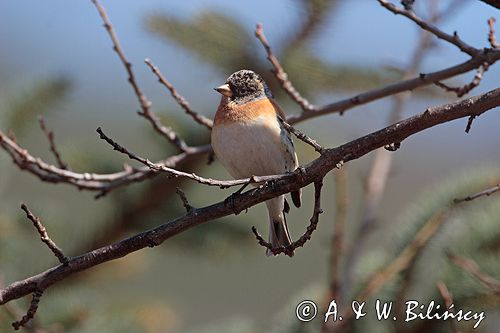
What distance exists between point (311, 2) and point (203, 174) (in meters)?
0.88

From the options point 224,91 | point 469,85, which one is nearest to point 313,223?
point 469,85

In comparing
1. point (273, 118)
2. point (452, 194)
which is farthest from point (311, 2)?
point (452, 194)

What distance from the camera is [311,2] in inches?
134

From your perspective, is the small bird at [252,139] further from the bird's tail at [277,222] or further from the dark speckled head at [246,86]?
the bird's tail at [277,222]

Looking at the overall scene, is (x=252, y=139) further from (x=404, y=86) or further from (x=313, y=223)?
(x=313, y=223)

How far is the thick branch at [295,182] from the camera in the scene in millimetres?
1923

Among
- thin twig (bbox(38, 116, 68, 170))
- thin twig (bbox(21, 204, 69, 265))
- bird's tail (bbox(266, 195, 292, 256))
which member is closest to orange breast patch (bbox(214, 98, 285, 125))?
bird's tail (bbox(266, 195, 292, 256))

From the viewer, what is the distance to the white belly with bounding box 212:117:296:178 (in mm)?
2936

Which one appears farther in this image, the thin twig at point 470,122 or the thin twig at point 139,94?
the thin twig at point 139,94

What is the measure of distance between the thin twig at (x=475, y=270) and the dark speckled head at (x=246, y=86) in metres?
0.98

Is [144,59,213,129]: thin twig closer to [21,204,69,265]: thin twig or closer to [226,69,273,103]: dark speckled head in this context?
[226,69,273,103]: dark speckled head

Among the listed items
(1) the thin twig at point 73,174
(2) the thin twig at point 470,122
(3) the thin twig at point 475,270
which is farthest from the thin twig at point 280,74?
(2) the thin twig at point 470,122

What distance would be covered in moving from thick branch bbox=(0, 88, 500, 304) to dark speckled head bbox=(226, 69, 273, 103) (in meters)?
1.15

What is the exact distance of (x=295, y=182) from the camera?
200cm
